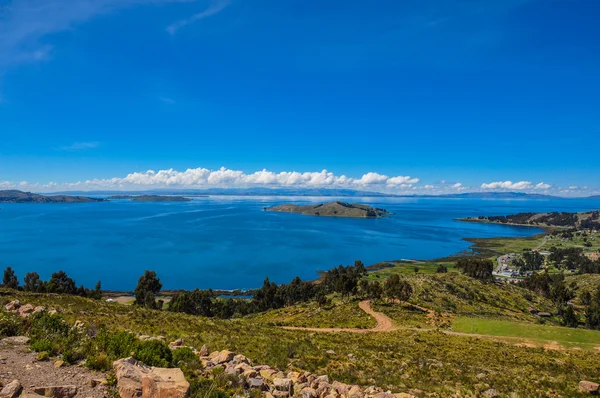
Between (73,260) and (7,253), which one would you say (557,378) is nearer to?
(73,260)

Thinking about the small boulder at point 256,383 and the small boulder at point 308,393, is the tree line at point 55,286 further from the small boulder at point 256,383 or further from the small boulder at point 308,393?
the small boulder at point 308,393

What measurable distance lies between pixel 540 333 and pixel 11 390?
4160 centimetres

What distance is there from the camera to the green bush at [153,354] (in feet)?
36.0

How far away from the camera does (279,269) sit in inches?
4759

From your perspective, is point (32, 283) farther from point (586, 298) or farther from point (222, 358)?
point (586, 298)

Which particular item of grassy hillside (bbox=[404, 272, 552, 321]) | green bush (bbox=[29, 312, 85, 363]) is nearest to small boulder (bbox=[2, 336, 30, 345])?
green bush (bbox=[29, 312, 85, 363])

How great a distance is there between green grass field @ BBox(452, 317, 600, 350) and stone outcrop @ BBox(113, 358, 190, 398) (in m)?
35.0

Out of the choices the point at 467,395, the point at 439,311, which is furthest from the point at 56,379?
the point at 439,311

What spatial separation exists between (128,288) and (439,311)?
87879 mm

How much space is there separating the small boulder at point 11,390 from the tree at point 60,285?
62.8 meters

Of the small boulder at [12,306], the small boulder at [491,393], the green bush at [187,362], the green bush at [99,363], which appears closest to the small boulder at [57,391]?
the green bush at [99,363]

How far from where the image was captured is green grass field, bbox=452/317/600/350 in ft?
98.8

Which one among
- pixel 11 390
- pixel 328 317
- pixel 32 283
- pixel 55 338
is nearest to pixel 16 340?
pixel 55 338

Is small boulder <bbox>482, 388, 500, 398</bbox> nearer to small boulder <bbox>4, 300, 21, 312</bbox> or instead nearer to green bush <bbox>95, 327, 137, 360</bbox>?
green bush <bbox>95, 327, 137, 360</bbox>
